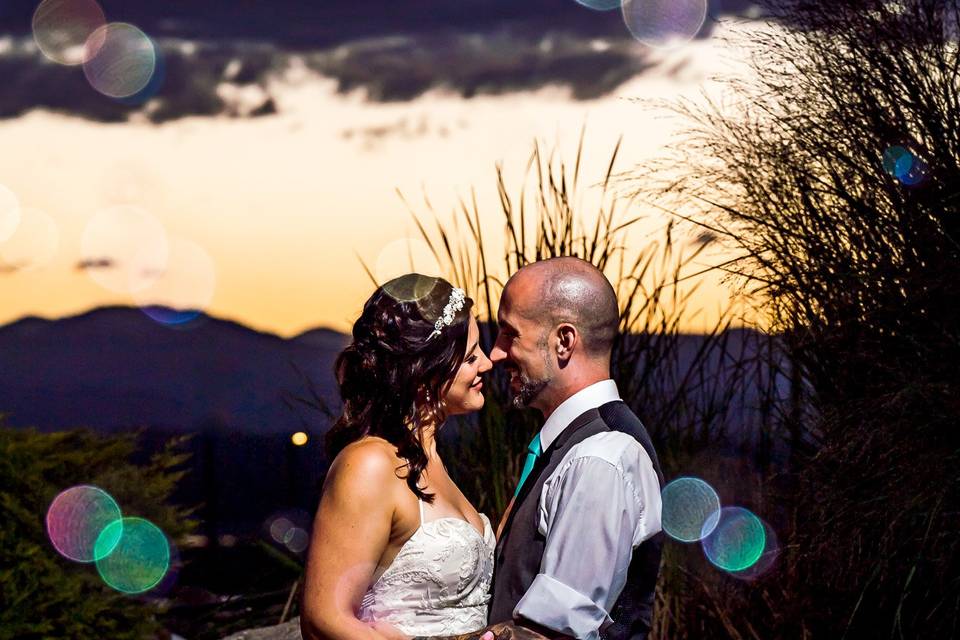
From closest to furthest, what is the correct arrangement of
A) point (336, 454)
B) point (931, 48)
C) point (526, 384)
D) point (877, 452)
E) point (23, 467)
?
point (526, 384) < point (336, 454) < point (877, 452) < point (931, 48) < point (23, 467)

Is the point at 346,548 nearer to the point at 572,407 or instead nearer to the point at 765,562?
the point at 572,407

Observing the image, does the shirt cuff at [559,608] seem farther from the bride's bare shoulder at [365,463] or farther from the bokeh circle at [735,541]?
the bokeh circle at [735,541]

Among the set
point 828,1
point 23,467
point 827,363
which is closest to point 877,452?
point 827,363

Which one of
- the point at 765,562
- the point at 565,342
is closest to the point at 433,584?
the point at 565,342

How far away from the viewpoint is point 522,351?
244 centimetres

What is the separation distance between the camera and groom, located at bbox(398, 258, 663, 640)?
211 cm

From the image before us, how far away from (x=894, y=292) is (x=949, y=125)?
71cm

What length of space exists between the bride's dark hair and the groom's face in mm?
206

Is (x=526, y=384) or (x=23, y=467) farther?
(x=23, y=467)

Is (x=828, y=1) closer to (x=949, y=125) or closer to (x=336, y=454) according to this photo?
(x=949, y=125)

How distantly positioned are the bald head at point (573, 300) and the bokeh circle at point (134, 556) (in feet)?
12.1

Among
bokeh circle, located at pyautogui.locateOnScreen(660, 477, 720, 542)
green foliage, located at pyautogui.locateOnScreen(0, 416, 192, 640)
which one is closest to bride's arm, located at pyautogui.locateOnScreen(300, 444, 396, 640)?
bokeh circle, located at pyautogui.locateOnScreen(660, 477, 720, 542)

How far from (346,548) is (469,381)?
0.54 meters

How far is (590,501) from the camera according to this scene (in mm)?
2133
